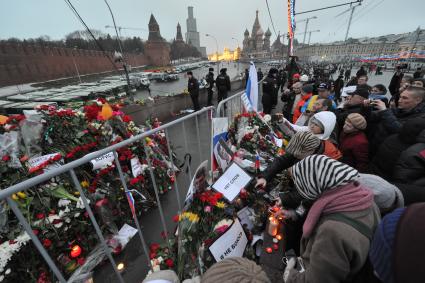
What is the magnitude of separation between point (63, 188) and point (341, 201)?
298cm

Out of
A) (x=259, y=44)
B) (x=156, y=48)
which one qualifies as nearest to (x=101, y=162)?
(x=156, y=48)

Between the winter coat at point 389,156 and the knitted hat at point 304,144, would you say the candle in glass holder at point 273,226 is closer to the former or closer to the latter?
the knitted hat at point 304,144

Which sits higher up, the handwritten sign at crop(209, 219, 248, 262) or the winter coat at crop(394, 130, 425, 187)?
the winter coat at crop(394, 130, 425, 187)

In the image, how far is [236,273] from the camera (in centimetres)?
97

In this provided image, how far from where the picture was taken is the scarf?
3.42 feet

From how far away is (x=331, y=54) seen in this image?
84.1m

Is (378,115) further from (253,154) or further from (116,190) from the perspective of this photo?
(116,190)

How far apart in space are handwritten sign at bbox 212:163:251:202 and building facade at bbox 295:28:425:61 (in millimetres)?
64680

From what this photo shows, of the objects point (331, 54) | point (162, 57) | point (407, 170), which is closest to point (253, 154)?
point (407, 170)

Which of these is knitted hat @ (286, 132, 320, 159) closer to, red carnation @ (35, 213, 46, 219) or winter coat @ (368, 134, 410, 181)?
winter coat @ (368, 134, 410, 181)

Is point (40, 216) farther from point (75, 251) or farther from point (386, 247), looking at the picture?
point (386, 247)

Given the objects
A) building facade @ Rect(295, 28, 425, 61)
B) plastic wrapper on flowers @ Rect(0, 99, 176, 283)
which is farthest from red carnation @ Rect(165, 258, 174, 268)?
building facade @ Rect(295, 28, 425, 61)

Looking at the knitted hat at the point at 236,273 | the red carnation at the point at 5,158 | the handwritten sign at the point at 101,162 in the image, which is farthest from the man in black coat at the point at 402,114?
the red carnation at the point at 5,158

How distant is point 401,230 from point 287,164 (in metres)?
1.49
